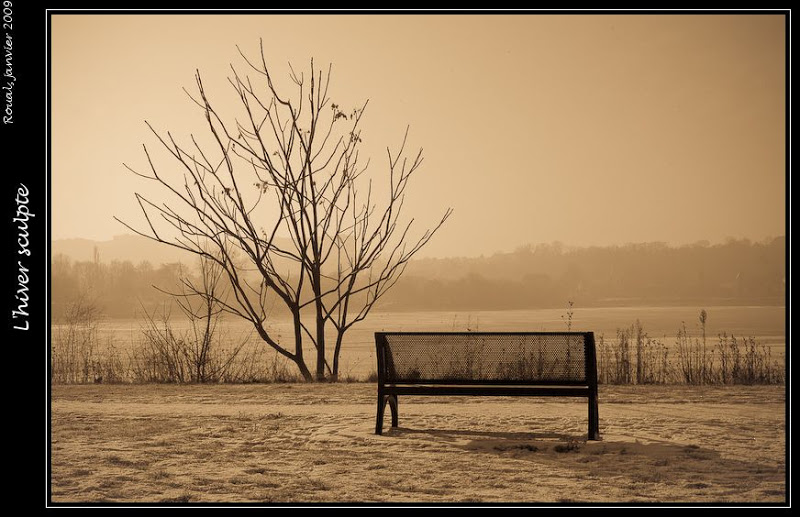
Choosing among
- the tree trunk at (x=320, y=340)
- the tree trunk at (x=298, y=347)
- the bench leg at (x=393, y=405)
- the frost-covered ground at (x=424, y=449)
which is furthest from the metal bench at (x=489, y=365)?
the tree trunk at (x=320, y=340)

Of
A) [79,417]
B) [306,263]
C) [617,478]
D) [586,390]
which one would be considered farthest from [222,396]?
[617,478]

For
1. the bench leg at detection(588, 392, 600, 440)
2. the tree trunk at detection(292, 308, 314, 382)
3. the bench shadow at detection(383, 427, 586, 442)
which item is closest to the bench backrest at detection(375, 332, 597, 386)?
the bench leg at detection(588, 392, 600, 440)

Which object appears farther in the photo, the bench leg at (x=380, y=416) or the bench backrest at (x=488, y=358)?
the bench leg at (x=380, y=416)

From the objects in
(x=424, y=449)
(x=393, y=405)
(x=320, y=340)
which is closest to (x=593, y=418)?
(x=424, y=449)

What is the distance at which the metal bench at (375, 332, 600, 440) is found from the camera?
7.36 m

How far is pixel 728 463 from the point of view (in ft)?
21.3

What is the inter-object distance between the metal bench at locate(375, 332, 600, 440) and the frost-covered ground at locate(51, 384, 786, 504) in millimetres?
410

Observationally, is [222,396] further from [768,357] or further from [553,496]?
[768,357]

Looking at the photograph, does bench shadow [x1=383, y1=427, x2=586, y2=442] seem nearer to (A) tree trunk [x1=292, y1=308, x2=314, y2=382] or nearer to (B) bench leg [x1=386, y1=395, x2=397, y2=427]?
(B) bench leg [x1=386, y1=395, x2=397, y2=427]

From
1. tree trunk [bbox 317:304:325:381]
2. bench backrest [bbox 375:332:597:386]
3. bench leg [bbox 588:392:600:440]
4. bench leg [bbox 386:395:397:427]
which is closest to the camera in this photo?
bench leg [bbox 588:392:600:440]

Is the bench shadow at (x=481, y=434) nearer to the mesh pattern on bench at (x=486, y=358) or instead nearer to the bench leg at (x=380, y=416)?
the bench leg at (x=380, y=416)

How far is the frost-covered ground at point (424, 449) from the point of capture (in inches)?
222

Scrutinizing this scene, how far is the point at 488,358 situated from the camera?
754cm

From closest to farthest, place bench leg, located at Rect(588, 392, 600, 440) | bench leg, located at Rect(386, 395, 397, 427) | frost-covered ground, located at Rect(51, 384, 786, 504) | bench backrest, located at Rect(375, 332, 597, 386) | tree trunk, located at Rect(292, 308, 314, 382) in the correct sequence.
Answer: frost-covered ground, located at Rect(51, 384, 786, 504)
bench leg, located at Rect(588, 392, 600, 440)
bench backrest, located at Rect(375, 332, 597, 386)
bench leg, located at Rect(386, 395, 397, 427)
tree trunk, located at Rect(292, 308, 314, 382)
